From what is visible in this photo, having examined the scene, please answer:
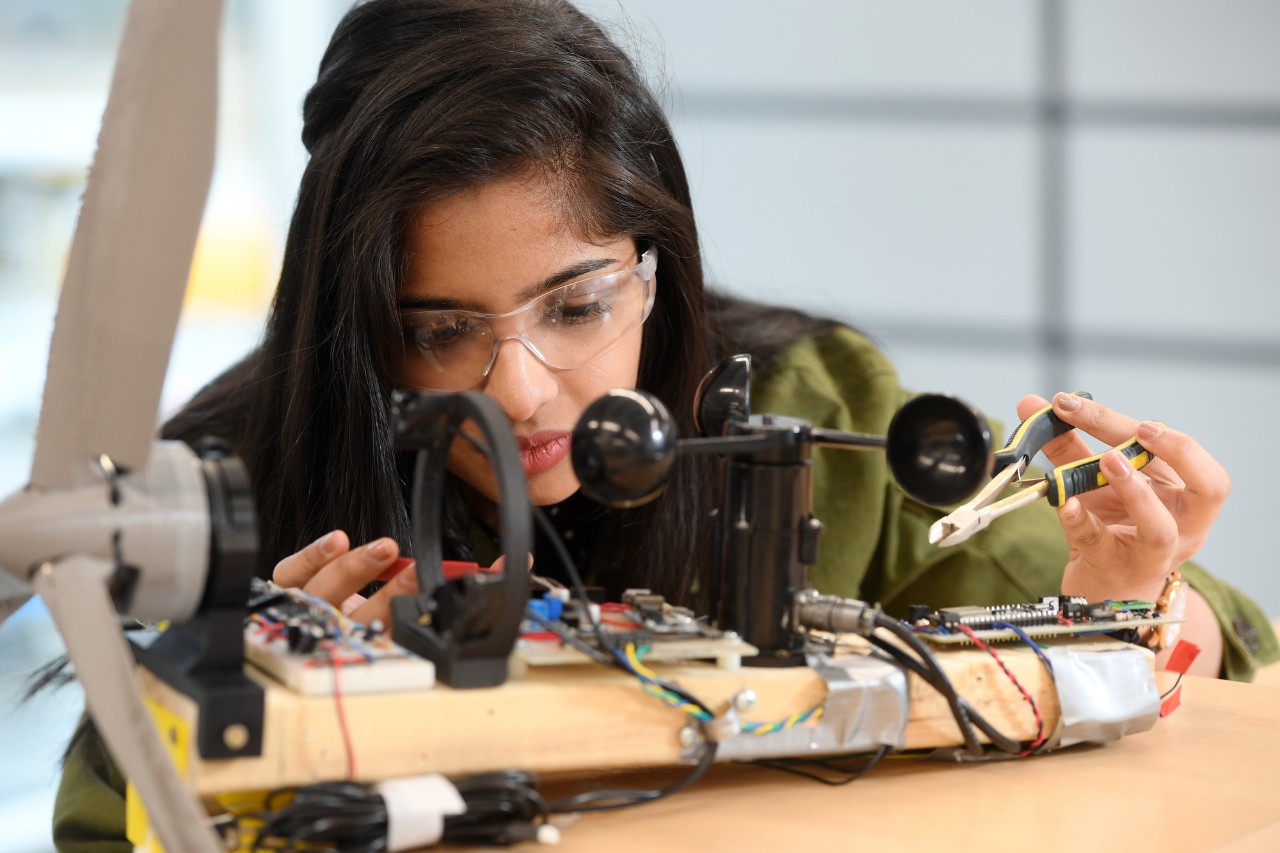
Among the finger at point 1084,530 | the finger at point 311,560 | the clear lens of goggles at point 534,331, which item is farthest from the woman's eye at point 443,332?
the finger at point 1084,530

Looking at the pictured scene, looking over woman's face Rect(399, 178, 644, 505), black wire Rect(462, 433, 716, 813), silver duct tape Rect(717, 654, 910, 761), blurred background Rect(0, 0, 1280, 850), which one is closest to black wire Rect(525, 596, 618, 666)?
black wire Rect(462, 433, 716, 813)

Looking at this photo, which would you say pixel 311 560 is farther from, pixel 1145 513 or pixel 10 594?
pixel 1145 513

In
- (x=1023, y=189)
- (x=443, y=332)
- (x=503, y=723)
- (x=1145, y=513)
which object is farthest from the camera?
(x=1023, y=189)

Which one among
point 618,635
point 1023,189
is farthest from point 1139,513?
point 1023,189

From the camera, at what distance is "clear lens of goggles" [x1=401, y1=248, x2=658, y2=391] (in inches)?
50.6

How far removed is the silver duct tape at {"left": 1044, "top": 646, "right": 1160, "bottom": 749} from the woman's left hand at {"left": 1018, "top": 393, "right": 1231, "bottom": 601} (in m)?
0.17

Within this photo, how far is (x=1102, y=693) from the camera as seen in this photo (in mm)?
950

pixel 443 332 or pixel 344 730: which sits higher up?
pixel 443 332

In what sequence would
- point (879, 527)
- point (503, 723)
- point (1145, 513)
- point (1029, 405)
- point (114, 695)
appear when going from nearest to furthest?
point (114, 695) → point (503, 723) → point (1145, 513) → point (1029, 405) → point (879, 527)

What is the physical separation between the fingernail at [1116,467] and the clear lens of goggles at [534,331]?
0.51 metres

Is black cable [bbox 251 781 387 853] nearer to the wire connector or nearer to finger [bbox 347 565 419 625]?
finger [bbox 347 565 419 625]

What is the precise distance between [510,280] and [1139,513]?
0.60m

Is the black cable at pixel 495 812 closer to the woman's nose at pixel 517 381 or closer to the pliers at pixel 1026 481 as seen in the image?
the pliers at pixel 1026 481

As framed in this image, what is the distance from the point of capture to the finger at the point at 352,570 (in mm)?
967
